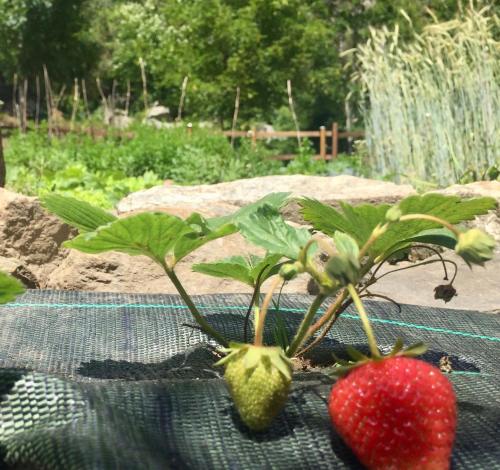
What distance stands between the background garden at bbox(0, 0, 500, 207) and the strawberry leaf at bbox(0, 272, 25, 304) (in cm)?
456

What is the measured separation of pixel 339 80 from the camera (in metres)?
22.8

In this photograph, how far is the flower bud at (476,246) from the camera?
39.5 inches

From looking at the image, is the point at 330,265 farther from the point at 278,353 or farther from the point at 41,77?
the point at 41,77

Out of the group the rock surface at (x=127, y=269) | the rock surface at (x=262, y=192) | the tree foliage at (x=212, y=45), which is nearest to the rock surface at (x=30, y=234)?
the rock surface at (x=127, y=269)

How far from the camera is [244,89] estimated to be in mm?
18406

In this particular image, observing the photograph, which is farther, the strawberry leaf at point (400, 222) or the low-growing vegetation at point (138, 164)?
the low-growing vegetation at point (138, 164)

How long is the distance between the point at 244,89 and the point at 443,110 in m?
11.6

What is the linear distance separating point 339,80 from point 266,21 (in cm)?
434

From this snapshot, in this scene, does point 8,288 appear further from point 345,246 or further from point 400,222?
point 400,222

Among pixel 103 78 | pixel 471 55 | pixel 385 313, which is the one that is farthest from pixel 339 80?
pixel 385 313

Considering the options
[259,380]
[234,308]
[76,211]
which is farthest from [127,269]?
[259,380]

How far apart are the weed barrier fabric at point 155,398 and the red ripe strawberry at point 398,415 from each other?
0.11 meters

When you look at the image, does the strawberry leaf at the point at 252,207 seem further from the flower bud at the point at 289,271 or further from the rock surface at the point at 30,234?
the rock surface at the point at 30,234

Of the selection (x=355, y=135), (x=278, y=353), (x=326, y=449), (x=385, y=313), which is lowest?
(x=355, y=135)
